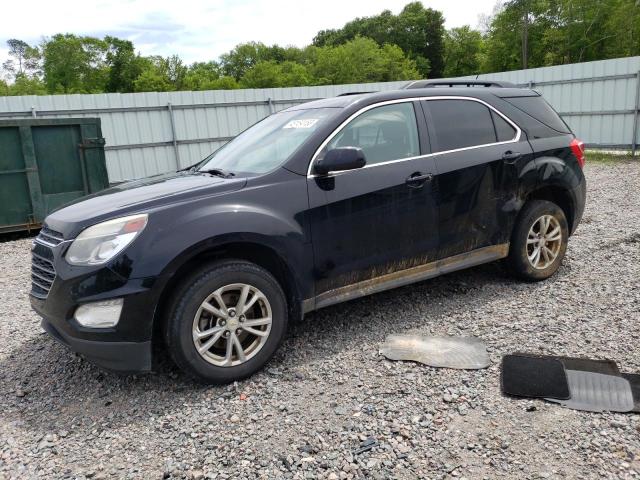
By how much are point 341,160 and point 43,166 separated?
22.6 ft

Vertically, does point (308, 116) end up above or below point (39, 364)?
above

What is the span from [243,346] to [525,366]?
1.83m

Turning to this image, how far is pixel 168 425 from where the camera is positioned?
291 centimetres

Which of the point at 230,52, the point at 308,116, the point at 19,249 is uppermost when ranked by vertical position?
the point at 230,52

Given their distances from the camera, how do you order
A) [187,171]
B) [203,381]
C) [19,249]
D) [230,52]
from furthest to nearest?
[230,52] → [19,249] → [187,171] → [203,381]

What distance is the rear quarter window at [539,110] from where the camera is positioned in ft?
15.3

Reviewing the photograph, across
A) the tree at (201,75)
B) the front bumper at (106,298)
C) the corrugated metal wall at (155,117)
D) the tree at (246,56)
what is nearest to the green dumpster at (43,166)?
the corrugated metal wall at (155,117)

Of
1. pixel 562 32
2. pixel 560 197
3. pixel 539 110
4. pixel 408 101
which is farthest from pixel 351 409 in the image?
pixel 562 32

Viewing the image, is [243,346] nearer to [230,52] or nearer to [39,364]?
[39,364]

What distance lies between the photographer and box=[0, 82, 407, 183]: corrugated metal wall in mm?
12414

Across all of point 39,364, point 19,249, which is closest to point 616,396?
point 39,364

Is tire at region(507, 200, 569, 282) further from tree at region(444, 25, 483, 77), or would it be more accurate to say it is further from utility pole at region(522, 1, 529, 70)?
tree at region(444, 25, 483, 77)

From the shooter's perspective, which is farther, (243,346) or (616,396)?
(243,346)

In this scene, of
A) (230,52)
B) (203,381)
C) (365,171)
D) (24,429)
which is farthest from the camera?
(230,52)
